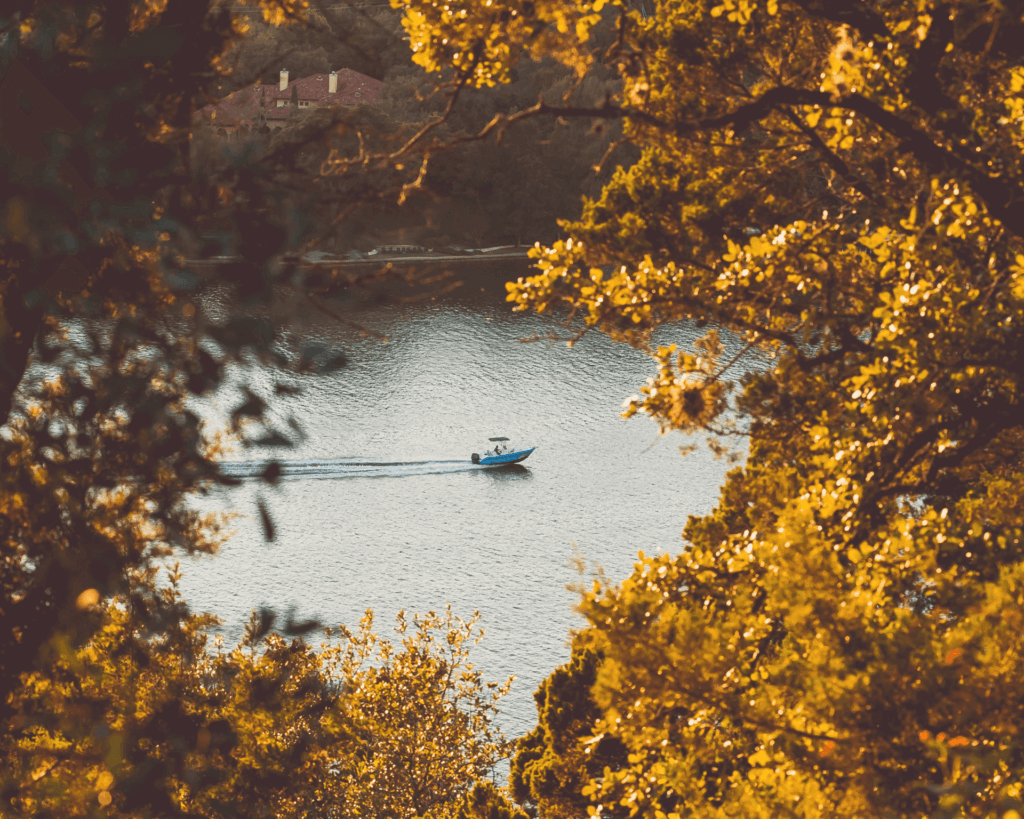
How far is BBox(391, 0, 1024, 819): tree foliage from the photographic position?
4.70 m

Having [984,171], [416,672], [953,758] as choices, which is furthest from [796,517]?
[416,672]

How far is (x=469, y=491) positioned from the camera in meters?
61.8

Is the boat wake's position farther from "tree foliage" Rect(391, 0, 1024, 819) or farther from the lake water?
"tree foliage" Rect(391, 0, 1024, 819)

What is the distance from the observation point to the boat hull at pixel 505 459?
61.8 m

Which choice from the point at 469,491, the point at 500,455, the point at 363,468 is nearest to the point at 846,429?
the point at 500,455

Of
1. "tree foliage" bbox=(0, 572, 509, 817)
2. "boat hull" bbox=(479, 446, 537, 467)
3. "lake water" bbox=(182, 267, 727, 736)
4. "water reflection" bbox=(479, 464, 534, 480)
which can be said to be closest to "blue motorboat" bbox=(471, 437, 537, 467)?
"boat hull" bbox=(479, 446, 537, 467)

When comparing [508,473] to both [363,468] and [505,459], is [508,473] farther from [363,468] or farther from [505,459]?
[363,468]

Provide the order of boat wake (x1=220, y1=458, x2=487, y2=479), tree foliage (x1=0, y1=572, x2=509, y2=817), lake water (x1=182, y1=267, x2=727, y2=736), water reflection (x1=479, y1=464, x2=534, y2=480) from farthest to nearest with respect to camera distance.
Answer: water reflection (x1=479, y1=464, x2=534, y2=480) < boat wake (x1=220, y1=458, x2=487, y2=479) < lake water (x1=182, y1=267, x2=727, y2=736) < tree foliage (x1=0, y1=572, x2=509, y2=817)

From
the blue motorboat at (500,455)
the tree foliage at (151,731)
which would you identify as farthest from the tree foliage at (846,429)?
the blue motorboat at (500,455)

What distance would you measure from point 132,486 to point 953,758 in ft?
11.0

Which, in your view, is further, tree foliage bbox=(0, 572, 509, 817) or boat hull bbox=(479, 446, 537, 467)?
boat hull bbox=(479, 446, 537, 467)

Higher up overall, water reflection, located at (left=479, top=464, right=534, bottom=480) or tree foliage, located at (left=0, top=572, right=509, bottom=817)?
tree foliage, located at (left=0, top=572, right=509, bottom=817)

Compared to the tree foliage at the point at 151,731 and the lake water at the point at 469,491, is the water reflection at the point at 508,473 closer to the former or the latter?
the lake water at the point at 469,491

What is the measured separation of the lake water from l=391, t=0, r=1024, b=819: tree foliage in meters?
32.4
